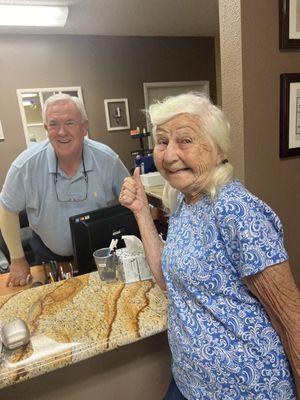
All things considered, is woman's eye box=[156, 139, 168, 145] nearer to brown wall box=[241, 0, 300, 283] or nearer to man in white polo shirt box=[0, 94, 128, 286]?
brown wall box=[241, 0, 300, 283]

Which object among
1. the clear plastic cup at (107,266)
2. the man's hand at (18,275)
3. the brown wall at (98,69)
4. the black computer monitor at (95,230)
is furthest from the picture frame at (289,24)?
the brown wall at (98,69)

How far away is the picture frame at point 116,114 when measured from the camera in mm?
4465

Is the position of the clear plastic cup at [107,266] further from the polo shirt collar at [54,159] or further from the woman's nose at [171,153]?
the polo shirt collar at [54,159]

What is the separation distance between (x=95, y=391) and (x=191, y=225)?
660 mm

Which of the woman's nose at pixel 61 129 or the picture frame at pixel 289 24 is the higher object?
the picture frame at pixel 289 24

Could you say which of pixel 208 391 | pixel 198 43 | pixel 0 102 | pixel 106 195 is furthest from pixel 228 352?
pixel 198 43

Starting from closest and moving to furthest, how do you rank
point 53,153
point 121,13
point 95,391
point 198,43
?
point 95,391 → point 53,153 → point 121,13 → point 198,43

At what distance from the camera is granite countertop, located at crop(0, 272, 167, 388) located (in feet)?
2.65

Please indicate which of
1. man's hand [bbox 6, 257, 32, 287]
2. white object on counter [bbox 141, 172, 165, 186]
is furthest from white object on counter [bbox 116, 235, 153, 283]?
white object on counter [bbox 141, 172, 165, 186]

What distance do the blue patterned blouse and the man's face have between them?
97cm

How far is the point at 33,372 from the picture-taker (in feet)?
2.58

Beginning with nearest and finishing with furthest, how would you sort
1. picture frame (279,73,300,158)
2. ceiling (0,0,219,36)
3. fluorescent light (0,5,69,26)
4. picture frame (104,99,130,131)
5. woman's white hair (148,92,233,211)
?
woman's white hair (148,92,233,211) → picture frame (279,73,300,158) → fluorescent light (0,5,69,26) → ceiling (0,0,219,36) → picture frame (104,99,130,131)

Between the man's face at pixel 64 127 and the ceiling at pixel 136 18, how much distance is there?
2007mm

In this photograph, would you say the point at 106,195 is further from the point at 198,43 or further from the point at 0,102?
the point at 198,43
